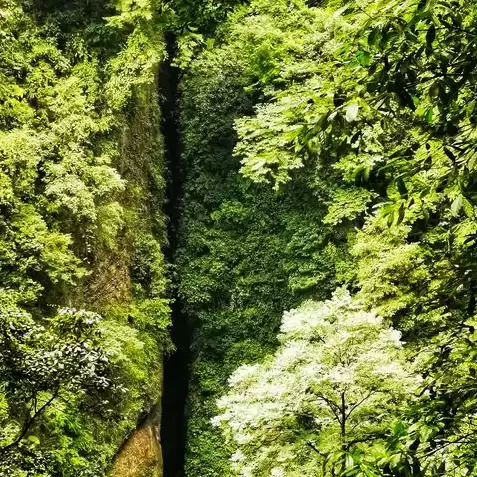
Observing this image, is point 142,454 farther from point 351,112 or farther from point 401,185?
point 351,112

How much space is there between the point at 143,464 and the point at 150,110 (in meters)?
8.45

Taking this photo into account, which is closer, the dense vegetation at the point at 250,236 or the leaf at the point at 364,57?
the leaf at the point at 364,57

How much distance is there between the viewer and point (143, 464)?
10273 mm

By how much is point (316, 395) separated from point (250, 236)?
27.8ft

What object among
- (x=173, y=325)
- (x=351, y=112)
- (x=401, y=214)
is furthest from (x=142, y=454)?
(x=351, y=112)

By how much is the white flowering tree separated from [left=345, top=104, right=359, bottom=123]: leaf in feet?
15.7

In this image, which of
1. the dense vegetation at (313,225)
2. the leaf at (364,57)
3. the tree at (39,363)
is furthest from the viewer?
A: the tree at (39,363)

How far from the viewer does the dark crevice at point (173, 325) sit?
536 inches

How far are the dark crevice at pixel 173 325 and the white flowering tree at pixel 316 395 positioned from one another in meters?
6.70

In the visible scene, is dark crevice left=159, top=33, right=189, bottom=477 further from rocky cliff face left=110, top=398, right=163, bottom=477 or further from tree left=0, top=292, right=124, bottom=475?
tree left=0, top=292, right=124, bottom=475

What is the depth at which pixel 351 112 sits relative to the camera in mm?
1641

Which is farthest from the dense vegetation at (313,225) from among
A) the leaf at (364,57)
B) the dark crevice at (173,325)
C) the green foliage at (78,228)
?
the green foliage at (78,228)

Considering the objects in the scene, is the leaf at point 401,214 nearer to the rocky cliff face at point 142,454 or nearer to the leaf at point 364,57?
the leaf at point 364,57

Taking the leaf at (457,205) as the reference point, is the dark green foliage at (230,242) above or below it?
above
